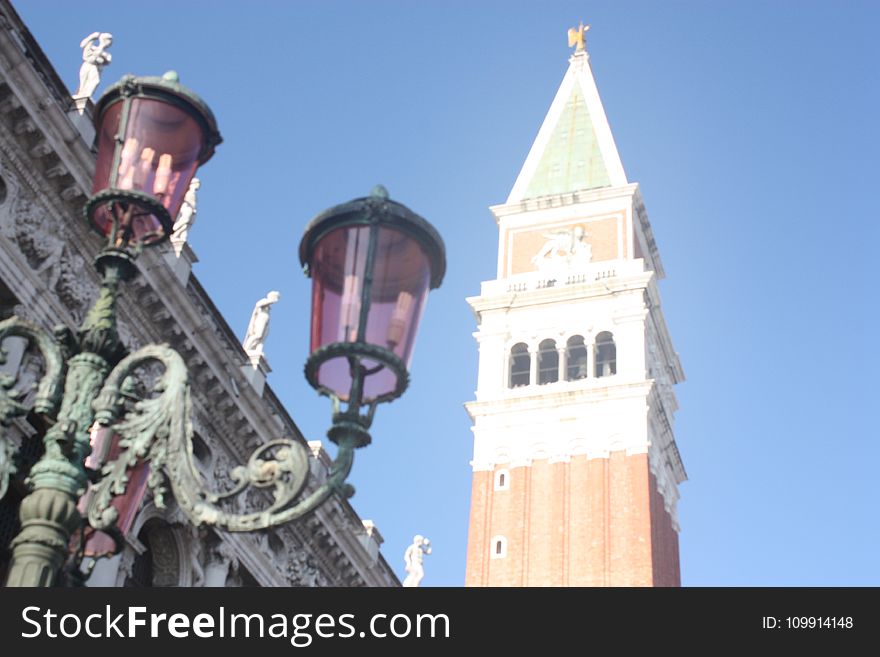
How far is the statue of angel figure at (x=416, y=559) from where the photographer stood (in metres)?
32.3

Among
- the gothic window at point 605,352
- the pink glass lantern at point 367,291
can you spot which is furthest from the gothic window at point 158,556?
the gothic window at point 605,352

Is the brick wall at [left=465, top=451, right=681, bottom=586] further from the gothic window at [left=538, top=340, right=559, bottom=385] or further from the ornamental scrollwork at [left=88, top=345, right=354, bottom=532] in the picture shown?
the ornamental scrollwork at [left=88, top=345, right=354, bottom=532]

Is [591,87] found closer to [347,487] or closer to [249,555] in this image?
[249,555]

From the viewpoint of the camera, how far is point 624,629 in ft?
28.7

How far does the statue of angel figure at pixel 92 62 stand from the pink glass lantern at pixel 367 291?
44.1ft

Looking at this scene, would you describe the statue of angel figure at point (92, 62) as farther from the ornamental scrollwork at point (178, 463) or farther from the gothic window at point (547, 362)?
the gothic window at point (547, 362)

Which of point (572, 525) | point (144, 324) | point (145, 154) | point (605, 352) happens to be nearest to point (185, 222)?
point (144, 324)

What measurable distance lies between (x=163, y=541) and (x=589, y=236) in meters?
37.4

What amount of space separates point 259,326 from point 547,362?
2872 centimetres

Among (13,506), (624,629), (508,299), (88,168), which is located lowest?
(624,629)

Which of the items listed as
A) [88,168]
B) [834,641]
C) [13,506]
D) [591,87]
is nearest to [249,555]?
[13,506]

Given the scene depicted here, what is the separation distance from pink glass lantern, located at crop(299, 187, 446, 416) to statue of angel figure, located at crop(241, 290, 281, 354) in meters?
17.1

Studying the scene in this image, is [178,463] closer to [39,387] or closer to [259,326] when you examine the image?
[39,387]

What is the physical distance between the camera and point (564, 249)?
55.2 meters
